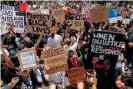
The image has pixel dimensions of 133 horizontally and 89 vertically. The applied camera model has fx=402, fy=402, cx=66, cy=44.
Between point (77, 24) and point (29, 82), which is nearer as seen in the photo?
point (29, 82)

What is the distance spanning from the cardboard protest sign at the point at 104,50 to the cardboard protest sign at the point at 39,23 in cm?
220

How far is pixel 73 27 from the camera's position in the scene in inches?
562

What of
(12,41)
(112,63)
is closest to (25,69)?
(112,63)

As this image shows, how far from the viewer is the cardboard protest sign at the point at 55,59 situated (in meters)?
7.81

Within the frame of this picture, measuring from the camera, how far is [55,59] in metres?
7.86

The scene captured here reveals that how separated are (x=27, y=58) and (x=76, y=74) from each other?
117cm

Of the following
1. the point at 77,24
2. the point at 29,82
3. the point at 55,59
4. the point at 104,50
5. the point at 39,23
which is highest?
the point at 39,23

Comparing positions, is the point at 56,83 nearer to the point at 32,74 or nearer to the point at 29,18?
the point at 32,74

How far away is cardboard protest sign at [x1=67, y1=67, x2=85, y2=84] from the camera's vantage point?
814 cm

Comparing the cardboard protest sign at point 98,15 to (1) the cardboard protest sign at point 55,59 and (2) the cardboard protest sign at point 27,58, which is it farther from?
(2) the cardboard protest sign at point 27,58

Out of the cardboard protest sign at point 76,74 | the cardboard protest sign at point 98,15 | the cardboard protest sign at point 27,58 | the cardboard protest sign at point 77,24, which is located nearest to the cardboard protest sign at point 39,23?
the cardboard protest sign at point 76,74

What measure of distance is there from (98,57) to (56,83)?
1.98 m

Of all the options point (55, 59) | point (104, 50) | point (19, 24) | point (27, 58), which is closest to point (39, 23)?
point (55, 59)

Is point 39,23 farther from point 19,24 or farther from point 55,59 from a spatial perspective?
point 19,24
